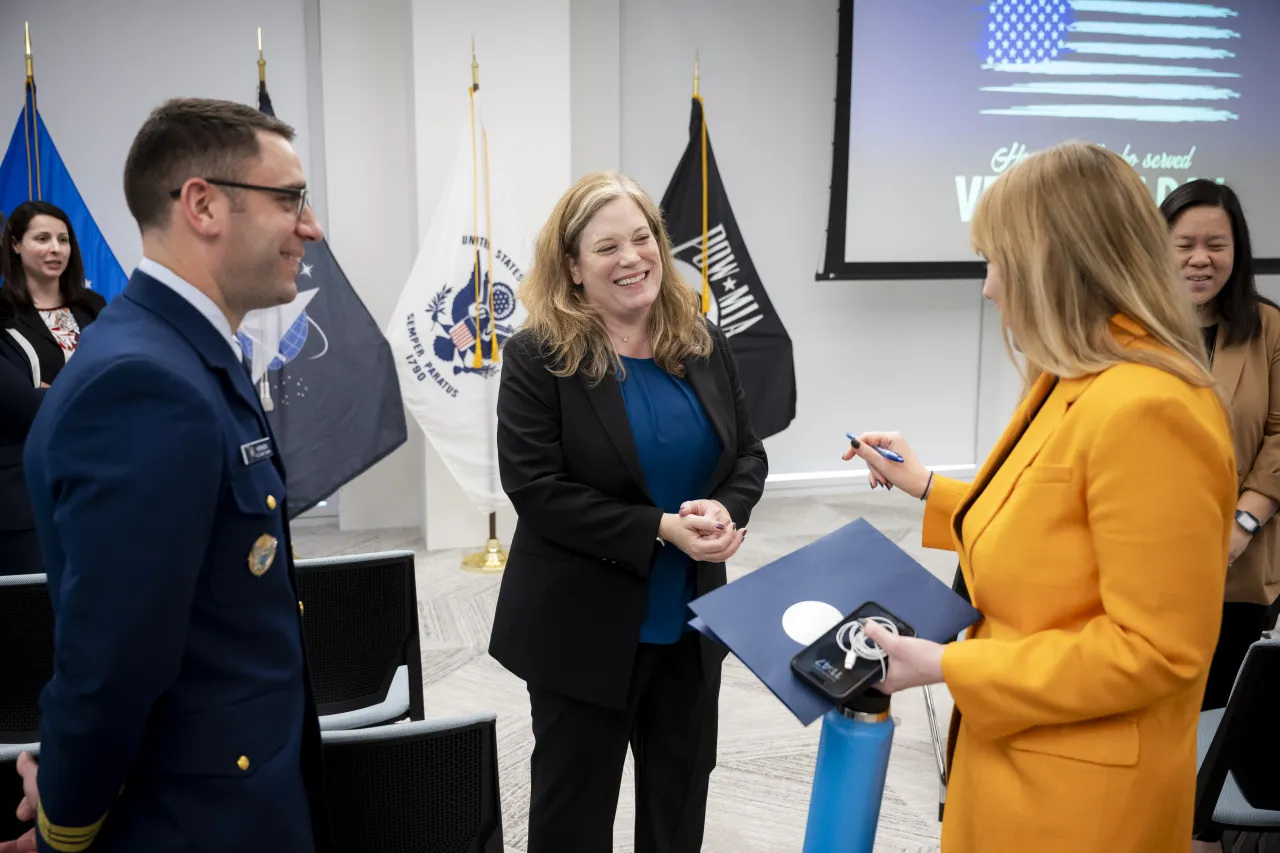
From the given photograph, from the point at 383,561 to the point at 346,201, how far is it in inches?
135

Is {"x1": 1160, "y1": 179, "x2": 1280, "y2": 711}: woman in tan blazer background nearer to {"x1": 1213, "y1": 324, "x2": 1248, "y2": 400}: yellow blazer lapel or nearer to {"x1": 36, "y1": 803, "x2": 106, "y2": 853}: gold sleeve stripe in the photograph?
{"x1": 1213, "y1": 324, "x2": 1248, "y2": 400}: yellow blazer lapel

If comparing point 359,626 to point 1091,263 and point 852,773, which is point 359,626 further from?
point 1091,263

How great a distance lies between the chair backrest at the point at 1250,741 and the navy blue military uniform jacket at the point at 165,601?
1.61 metres

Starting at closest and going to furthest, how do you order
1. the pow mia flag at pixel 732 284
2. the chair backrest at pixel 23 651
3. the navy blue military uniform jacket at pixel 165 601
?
the navy blue military uniform jacket at pixel 165 601 < the chair backrest at pixel 23 651 < the pow mia flag at pixel 732 284

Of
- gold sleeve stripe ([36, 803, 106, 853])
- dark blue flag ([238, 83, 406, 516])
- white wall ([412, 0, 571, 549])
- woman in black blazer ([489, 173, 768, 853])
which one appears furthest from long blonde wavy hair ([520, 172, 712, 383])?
white wall ([412, 0, 571, 549])

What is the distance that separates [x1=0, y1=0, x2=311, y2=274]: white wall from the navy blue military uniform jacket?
4.26 m

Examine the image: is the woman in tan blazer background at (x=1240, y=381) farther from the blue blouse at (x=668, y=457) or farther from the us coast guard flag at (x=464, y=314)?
the us coast guard flag at (x=464, y=314)

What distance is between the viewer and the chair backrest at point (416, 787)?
1.40 m

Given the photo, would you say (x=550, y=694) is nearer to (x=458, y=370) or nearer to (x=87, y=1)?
(x=458, y=370)

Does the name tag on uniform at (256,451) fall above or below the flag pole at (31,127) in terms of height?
below

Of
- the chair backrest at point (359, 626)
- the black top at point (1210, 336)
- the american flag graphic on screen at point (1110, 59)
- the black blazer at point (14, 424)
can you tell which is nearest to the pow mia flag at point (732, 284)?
the american flag graphic on screen at point (1110, 59)

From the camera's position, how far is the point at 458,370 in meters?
4.52

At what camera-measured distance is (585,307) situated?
6.19 ft

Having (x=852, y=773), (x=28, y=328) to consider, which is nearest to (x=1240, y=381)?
(x=852, y=773)
